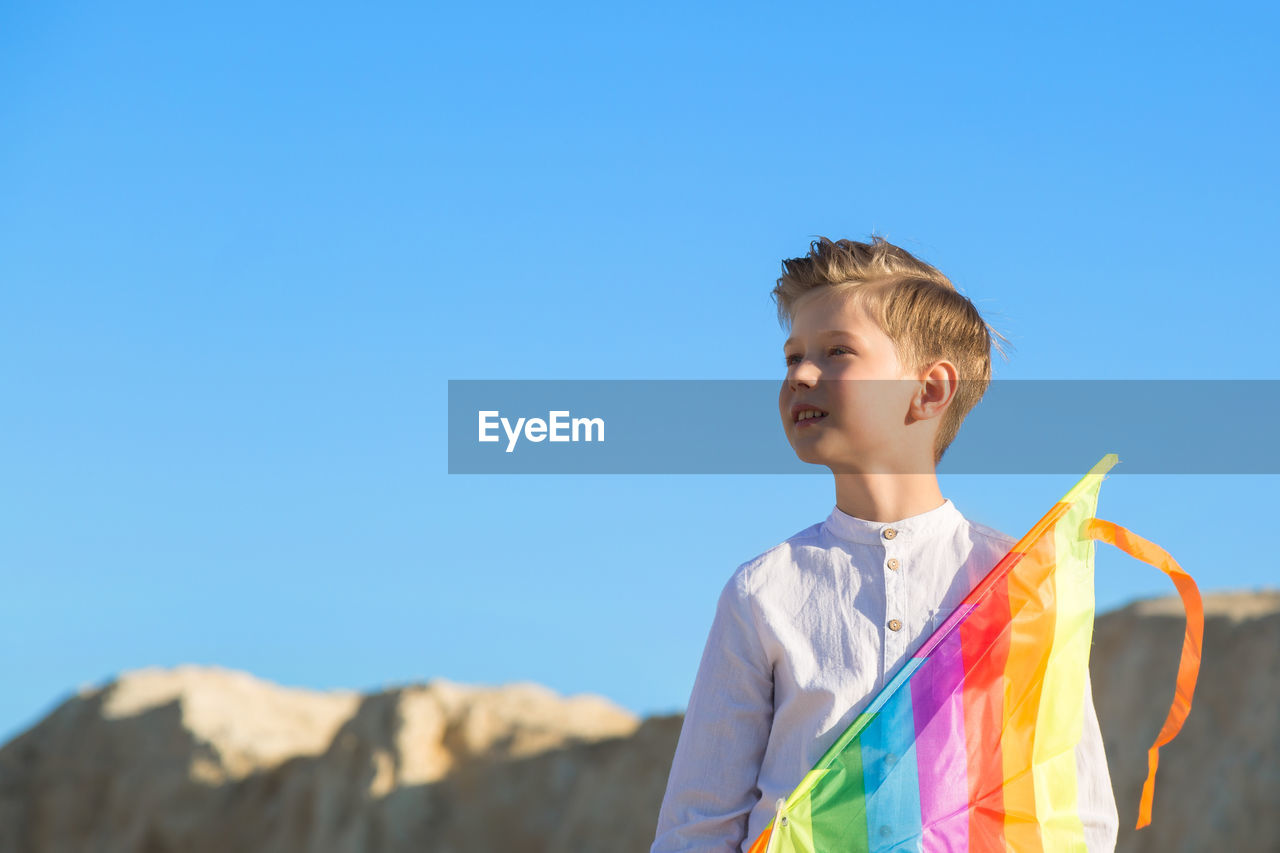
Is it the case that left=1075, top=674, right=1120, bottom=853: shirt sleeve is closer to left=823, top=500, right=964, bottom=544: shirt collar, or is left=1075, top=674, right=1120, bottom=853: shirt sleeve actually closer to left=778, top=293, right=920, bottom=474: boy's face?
left=823, top=500, right=964, bottom=544: shirt collar

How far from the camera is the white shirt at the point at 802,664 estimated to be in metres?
2.17

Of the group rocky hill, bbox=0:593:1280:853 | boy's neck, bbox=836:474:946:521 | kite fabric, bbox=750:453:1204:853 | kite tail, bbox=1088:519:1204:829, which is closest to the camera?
kite fabric, bbox=750:453:1204:853

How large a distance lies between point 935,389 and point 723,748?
31.1 inches

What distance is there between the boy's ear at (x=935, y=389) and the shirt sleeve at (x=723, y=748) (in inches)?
19.7

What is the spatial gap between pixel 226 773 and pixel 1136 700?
44.2 ft

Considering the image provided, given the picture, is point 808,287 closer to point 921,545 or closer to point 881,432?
point 881,432

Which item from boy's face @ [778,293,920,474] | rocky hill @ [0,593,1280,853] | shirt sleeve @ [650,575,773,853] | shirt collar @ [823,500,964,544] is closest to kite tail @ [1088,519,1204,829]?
shirt collar @ [823,500,964,544]

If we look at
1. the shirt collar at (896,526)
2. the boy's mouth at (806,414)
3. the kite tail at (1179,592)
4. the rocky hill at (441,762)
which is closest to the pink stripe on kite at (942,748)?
the shirt collar at (896,526)

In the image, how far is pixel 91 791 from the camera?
69.5ft

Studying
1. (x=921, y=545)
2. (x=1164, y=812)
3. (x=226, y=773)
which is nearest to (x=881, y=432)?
(x=921, y=545)

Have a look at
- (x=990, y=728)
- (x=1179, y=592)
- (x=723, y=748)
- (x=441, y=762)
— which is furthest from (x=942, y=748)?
(x=441, y=762)

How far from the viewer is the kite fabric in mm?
2121

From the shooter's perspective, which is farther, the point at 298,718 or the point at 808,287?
the point at 298,718

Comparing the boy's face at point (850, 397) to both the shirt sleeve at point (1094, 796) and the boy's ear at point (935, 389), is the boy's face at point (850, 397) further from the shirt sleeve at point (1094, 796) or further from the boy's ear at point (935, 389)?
the shirt sleeve at point (1094, 796)
